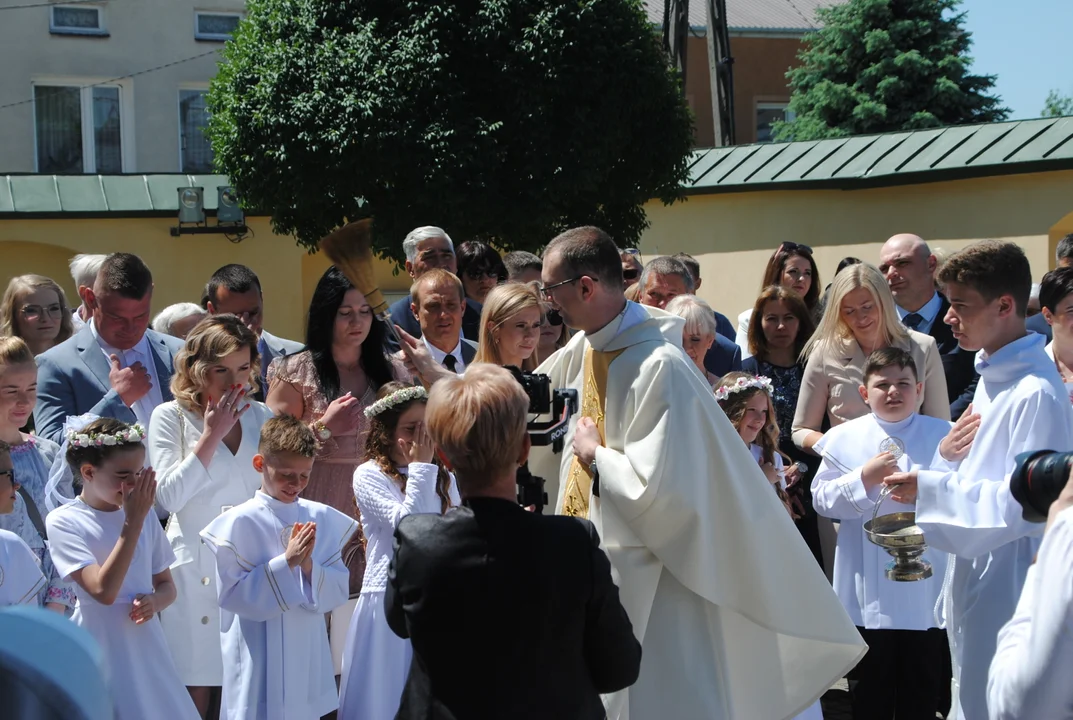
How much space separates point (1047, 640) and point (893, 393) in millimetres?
3462

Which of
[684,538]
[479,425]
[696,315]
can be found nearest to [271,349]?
[696,315]

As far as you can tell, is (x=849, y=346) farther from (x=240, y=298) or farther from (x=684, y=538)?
(x=240, y=298)

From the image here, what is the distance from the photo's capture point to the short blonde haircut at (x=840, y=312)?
21.5 feet

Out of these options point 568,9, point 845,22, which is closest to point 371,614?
point 568,9

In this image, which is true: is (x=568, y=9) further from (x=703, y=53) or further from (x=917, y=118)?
(x=703, y=53)

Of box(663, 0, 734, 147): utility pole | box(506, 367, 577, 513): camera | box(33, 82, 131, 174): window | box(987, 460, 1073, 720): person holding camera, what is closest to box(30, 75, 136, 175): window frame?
box(33, 82, 131, 174): window

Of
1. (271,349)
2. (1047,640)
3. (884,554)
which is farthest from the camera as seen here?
(271,349)

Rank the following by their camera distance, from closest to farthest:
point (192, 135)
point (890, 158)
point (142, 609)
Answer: point (142, 609)
point (890, 158)
point (192, 135)

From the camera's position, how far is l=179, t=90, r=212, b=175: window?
80.1 feet

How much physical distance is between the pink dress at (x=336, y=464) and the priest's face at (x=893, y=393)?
231 centimetres

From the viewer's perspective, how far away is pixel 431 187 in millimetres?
13211

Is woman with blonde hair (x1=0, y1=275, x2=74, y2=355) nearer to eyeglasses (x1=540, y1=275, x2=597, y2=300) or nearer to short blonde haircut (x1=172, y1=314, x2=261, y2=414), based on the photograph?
short blonde haircut (x1=172, y1=314, x2=261, y2=414)

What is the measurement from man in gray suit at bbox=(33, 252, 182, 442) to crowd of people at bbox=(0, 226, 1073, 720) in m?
0.01

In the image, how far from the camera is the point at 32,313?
6723 millimetres
